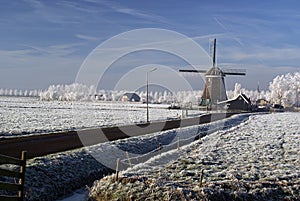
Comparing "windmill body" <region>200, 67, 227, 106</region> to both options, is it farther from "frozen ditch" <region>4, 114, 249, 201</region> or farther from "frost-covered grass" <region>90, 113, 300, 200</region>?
"frost-covered grass" <region>90, 113, 300, 200</region>

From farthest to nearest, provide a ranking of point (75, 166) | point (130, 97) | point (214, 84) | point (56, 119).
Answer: point (130, 97) → point (214, 84) → point (56, 119) → point (75, 166)

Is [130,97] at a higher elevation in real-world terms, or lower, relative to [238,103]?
higher

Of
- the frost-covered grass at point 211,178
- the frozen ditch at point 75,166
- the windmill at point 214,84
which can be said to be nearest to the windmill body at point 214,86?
the windmill at point 214,84

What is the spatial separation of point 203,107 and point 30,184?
9134 cm

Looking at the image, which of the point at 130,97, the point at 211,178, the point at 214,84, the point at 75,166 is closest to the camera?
the point at 211,178

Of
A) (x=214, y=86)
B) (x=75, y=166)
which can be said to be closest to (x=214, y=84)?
(x=214, y=86)

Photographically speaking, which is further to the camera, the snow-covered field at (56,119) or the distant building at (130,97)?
the distant building at (130,97)

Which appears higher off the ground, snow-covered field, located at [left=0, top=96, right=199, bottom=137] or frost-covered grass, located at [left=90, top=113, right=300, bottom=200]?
snow-covered field, located at [left=0, top=96, right=199, bottom=137]

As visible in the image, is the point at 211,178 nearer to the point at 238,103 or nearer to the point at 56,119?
the point at 56,119

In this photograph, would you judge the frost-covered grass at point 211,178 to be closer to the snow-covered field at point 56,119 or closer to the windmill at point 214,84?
the snow-covered field at point 56,119

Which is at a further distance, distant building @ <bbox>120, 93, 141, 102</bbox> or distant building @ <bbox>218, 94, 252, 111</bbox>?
distant building @ <bbox>120, 93, 141, 102</bbox>

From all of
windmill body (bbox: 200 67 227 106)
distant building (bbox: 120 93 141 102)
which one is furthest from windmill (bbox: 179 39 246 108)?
distant building (bbox: 120 93 141 102)

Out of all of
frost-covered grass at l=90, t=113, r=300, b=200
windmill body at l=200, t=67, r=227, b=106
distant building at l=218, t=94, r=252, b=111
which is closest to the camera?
frost-covered grass at l=90, t=113, r=300, b=200

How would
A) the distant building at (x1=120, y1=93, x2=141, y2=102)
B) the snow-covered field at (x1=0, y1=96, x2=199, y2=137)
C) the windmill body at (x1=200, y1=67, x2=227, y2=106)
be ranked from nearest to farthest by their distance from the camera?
the snow-covered field at (x1=0, y1=96, x2=199, y2=137) → the windmill body at (x1=200, y1=67, x2=227, y2=106) → the distant building at (x1=120, y1=93, x2=141, y2=102)
